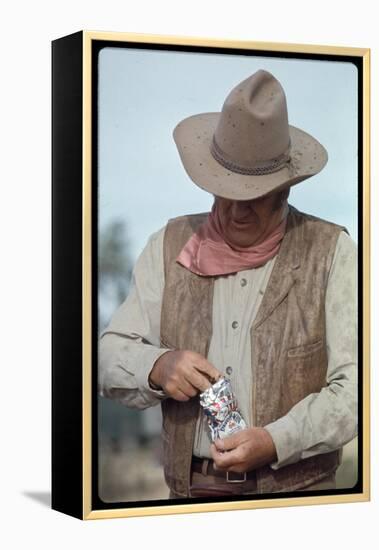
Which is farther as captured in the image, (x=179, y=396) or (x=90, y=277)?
(x=179, y=396)

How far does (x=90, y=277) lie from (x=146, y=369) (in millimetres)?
475

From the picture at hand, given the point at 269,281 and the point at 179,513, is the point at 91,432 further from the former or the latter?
the point at 269,281

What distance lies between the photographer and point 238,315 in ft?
25.2

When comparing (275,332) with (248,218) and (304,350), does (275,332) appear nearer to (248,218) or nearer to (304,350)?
(304,350)

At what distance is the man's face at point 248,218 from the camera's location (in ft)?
25.2

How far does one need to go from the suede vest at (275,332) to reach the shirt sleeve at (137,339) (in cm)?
5

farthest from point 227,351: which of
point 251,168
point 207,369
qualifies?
point 251,168

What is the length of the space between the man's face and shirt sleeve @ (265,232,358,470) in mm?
355

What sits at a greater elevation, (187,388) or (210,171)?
(210,171)

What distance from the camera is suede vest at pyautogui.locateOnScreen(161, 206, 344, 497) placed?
763 centimetres

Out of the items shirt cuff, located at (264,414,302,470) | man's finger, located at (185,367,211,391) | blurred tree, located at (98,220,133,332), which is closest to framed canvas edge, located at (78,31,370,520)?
blurred tree, located at (98,220,133,332)

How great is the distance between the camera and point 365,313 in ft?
26.4

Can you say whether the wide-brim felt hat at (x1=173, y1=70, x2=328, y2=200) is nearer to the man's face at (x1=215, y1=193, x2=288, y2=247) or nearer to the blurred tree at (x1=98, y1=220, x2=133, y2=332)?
the man's face at (x1=215, y1=193, x2=288, y2=247)

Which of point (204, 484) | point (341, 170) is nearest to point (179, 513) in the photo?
point (204, 484)
